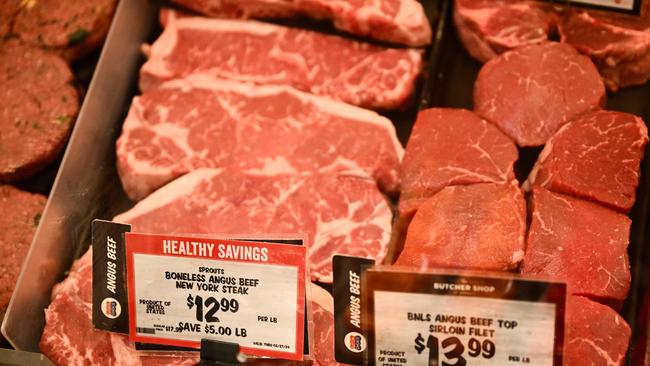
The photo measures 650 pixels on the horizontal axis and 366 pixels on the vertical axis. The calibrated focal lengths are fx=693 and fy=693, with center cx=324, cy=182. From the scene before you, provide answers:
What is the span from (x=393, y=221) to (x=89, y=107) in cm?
125

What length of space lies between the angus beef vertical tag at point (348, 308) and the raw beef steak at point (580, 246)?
655 millimetres

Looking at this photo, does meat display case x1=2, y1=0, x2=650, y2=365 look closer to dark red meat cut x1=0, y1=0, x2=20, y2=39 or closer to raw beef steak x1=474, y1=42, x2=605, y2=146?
raw beef steak x1=474, y1=42, x2=605, y2=146

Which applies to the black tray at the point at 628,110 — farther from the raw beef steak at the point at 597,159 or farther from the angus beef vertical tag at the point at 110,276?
the angus beef vertical tag at the point at 110,276

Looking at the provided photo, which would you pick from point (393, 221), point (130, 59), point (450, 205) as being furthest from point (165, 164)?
point (450, 205)

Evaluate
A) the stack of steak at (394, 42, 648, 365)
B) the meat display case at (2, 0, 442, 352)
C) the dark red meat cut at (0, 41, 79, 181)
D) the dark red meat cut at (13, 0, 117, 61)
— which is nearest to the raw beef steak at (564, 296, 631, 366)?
the stack of steak at (394, 42, 648, 365)

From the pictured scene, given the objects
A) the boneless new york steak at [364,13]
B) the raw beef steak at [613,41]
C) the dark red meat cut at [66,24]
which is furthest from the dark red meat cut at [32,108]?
the raw beef steak at [613,41]

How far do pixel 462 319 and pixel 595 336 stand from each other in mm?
559

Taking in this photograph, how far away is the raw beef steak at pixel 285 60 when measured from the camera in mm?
2791

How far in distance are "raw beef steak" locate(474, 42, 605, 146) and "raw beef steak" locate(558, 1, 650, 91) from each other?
0.08 m

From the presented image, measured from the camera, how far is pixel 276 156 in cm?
262

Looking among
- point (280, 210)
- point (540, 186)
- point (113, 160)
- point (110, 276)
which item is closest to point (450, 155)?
point (540, 186)

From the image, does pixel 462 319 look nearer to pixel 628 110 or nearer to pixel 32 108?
pixel 628 110

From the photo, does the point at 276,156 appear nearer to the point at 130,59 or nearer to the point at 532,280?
the point at 130,59

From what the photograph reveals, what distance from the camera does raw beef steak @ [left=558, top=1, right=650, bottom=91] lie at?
8.39 ft
